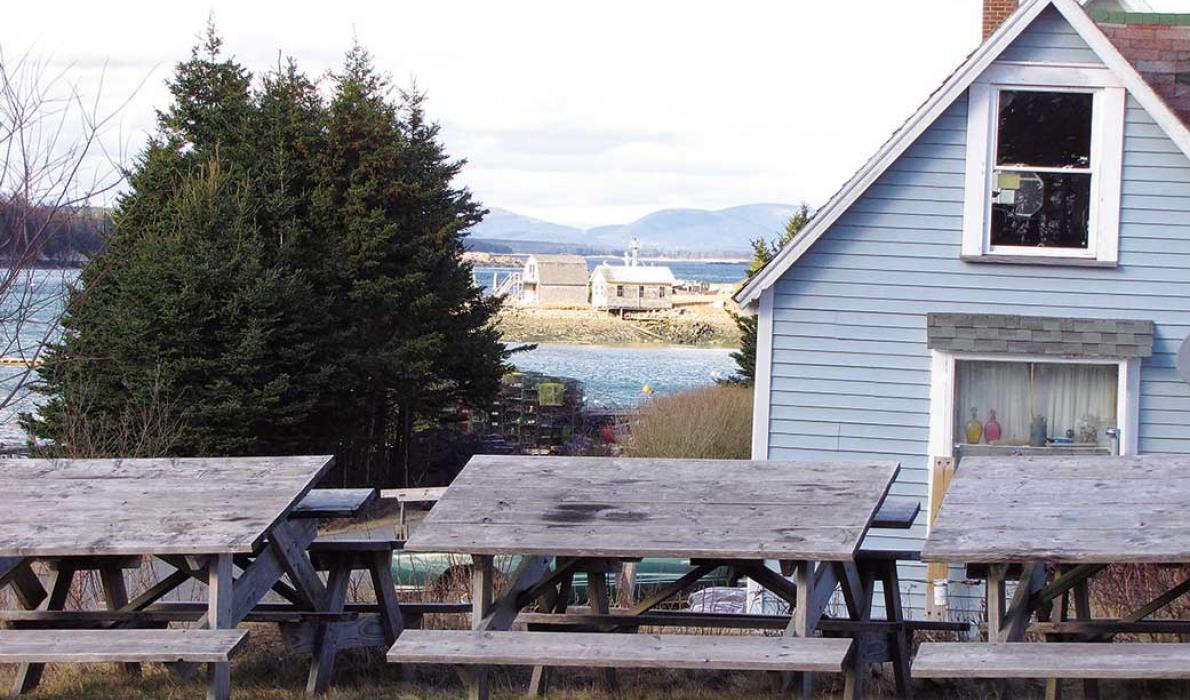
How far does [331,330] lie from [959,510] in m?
27.7

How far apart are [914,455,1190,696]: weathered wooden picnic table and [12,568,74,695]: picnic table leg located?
4.23 m

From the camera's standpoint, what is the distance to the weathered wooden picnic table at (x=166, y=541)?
5.93 meters

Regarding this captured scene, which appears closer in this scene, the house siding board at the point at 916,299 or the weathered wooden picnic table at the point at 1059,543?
the weathered wooden picnic table at the point at 1059,543

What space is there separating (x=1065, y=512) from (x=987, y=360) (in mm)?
9693

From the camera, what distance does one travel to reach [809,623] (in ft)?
19.9

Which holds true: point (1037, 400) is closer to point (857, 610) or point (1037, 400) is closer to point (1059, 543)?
point (857, 610)

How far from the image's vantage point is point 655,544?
5.80 meters

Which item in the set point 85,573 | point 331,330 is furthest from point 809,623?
point 331,330

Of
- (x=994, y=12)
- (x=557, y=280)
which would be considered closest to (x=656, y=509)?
(x=994, y=12)

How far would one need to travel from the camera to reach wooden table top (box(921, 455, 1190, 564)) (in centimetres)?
556

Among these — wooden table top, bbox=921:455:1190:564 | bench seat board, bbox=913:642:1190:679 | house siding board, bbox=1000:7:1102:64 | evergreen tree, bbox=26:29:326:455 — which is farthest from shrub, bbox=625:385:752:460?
bench seat board, bbox=913:642:1190:679

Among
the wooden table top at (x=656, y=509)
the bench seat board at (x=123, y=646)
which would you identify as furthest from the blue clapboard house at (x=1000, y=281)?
the bench seat board at (x=123, y=646)

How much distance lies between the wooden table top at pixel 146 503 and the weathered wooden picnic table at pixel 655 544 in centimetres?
73

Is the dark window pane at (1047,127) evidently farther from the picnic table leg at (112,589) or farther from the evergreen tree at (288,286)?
the evergreen tree at (288,286)
